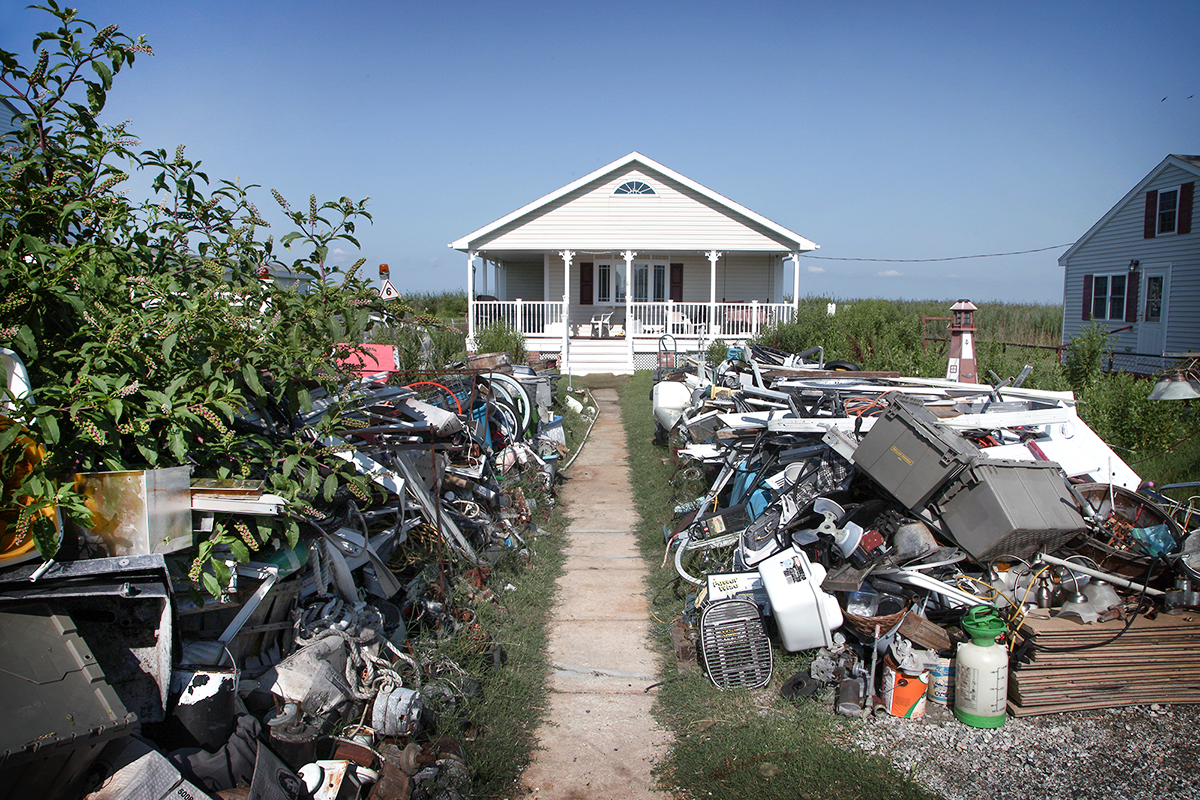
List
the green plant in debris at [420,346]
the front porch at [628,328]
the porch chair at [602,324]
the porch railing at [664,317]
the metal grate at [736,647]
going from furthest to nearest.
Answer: the porch chair at [602,324], the front porch at [628,328], the porch railing at [664,317], the green plant in debris at [420,346], the metal grate at [736,647]

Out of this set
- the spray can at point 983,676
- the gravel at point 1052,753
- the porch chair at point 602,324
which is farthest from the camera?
the porch chair at point 602,324

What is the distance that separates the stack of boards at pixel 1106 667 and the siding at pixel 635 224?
59.7ft

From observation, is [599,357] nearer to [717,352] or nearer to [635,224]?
[635,224]

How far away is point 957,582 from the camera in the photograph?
15.0 ft

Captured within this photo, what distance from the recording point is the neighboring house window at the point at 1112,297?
71.4 ft

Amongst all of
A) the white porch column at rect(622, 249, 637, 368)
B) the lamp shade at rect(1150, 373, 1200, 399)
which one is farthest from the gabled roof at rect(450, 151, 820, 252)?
the lamp shade at rect(1150, 373, 1200, 399)

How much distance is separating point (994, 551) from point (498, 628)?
11.5ft

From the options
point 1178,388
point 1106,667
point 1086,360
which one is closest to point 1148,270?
point 1086,360

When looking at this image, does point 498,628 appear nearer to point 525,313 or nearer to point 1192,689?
point 1192,689

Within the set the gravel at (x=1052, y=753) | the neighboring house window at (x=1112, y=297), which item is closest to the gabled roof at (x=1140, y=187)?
Answer: the neighboring house window at (x=1112, y=297)

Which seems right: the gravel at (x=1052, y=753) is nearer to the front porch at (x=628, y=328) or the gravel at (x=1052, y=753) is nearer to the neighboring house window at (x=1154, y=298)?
the front porch at (x=628, y=328)

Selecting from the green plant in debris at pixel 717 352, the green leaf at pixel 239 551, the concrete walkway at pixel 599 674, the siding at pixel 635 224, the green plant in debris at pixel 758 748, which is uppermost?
the siding at pixel 635 224

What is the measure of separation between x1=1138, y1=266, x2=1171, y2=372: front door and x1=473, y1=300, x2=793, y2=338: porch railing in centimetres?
1001

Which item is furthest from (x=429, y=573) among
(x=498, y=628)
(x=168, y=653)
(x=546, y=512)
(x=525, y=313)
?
(x=525, y=313)
